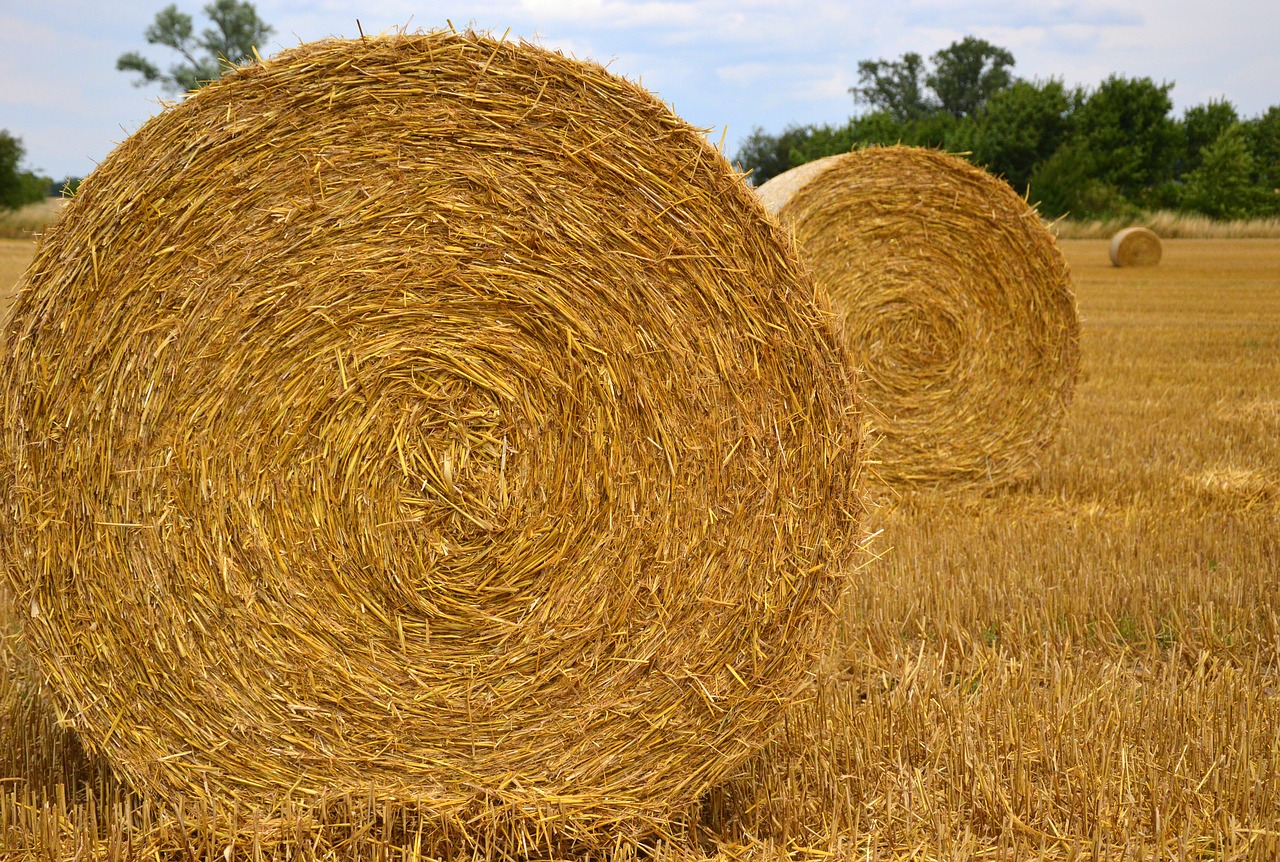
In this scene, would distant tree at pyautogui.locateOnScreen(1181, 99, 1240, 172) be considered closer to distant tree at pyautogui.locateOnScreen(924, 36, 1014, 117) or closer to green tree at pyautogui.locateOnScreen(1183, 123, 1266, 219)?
green tree at pyautogui.locateOnScreen(1183, 123, 1266, 219)

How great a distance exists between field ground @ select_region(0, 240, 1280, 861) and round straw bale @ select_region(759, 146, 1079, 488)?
0.35 meters

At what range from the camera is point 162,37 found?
4872 cm

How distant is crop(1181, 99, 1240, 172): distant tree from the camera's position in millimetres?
48188

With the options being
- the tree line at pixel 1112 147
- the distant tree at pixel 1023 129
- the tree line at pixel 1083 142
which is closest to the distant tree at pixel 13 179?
the tree line at pixel 1083 142

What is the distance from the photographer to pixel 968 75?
71000 millimetres

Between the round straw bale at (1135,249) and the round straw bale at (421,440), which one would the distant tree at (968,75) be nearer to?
the round straw bale at (1135,249)

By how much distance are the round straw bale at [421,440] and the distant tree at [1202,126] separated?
50.7 m

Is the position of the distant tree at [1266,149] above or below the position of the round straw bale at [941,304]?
above

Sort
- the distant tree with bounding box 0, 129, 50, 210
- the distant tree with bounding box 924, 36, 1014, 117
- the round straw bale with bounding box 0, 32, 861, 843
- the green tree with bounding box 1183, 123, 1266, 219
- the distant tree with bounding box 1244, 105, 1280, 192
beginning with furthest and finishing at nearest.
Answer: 1. the distant tree with bounding box 924, 36, 1014, 117
2. the distant tree with bounding box 1244, 105, 1280, 192
3. the green tree with bounding box 1183, 123, 1266, 219
4. the distant tree with bounding box 0, 129, 50, 210
5. the round straw bale with bounding box 0, 32, 861, 843

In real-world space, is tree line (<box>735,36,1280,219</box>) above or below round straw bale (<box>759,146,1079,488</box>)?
above

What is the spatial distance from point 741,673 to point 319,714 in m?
1.15

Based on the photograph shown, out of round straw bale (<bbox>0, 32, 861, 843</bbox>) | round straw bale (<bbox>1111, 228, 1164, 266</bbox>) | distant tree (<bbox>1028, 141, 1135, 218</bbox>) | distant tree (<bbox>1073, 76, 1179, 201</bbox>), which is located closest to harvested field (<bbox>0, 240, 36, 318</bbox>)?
round straw bale (<bbox>0, 32, 861, 843</bbox>)

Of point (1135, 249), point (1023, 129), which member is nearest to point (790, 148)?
point (1023, 129)

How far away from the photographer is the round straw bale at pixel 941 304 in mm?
6809
